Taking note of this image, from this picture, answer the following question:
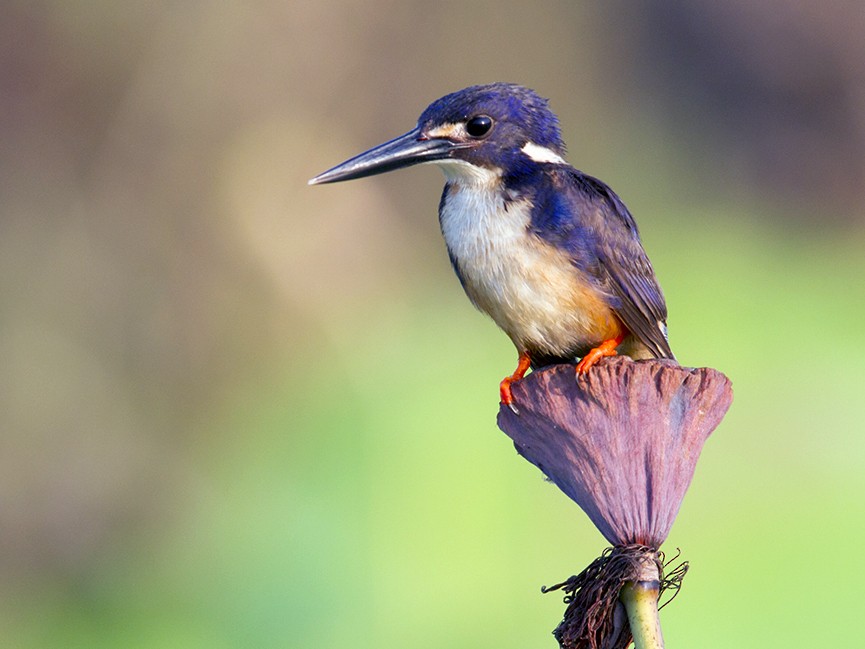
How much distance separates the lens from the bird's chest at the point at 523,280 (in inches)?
83.5

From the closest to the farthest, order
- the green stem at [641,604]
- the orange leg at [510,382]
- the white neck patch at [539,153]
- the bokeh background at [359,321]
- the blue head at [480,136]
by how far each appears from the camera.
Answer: the green stem at [641,604]
the orange leg at [510,382]
the blue head at [480,136]
the white neck patch at [539,153]
the bokeh background at [359,321]

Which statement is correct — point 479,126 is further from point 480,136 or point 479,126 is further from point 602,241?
point 602,241

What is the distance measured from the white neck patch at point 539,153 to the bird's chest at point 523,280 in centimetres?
11

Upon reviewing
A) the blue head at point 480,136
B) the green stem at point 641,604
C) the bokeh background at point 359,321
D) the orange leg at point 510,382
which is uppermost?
the bokeh background at point 359,321

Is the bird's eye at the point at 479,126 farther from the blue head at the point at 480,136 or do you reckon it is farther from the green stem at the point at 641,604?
the green stem at the point at 641,604

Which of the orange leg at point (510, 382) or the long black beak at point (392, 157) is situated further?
the long black beak at point (392, 157)

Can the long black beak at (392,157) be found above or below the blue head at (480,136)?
below

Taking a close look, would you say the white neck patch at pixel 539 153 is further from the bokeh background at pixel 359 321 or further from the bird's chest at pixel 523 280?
the bokeh background at pixel 359 321

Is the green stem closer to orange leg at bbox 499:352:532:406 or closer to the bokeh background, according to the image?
orange leg at bbox 499:352:532:406

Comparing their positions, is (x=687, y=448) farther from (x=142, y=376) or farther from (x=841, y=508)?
(x=142, y=376)

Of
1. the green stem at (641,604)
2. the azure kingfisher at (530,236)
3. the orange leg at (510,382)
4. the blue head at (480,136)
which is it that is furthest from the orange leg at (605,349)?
the green stem at (641,604)

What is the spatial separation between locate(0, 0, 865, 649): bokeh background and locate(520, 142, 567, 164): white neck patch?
1404 millimetres

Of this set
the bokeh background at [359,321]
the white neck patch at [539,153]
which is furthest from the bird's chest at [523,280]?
the bokeh background at [359,321]

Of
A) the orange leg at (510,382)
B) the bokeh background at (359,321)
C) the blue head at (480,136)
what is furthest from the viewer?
the bokeh background at (359,321)
